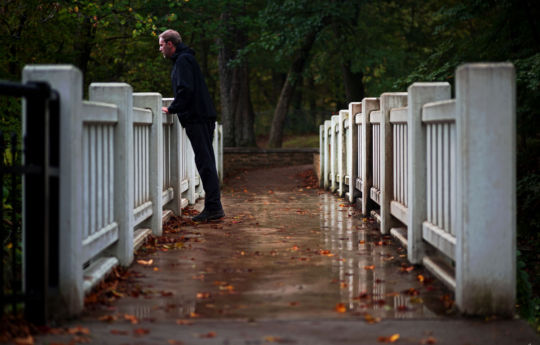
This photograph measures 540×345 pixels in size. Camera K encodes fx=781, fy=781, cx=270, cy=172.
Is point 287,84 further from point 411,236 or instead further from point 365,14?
point 411,236

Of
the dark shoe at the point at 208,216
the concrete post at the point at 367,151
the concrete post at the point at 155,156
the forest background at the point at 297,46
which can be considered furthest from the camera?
the forest background at the point at 297,46

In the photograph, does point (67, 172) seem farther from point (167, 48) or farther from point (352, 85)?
point (352, 85)

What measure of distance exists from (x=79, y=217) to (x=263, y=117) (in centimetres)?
4017

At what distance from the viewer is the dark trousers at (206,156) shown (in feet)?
29.6

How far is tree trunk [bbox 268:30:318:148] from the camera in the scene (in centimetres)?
2906

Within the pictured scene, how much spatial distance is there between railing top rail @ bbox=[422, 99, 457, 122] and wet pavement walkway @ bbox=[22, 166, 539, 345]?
1.15m

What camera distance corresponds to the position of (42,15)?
45.2 ft

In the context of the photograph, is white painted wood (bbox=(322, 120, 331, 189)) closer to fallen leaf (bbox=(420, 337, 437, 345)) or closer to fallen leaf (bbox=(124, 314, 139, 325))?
fallen leaf (bbox=(124, 314, 139, 325))

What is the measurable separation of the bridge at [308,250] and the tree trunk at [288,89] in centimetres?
2021

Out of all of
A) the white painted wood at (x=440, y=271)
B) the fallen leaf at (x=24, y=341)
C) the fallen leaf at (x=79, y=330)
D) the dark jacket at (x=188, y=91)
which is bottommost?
the fallen leaf at (x=79, y=330)

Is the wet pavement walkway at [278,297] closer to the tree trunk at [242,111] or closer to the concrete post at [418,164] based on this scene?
the concrete post at [418,164]

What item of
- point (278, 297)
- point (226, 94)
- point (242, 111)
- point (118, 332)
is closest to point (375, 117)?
point (278, 297)

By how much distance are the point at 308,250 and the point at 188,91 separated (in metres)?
2.67

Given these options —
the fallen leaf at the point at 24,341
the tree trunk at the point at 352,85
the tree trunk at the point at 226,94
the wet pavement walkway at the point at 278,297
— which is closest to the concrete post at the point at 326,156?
the wet pavement walkway at the point at 278,297
